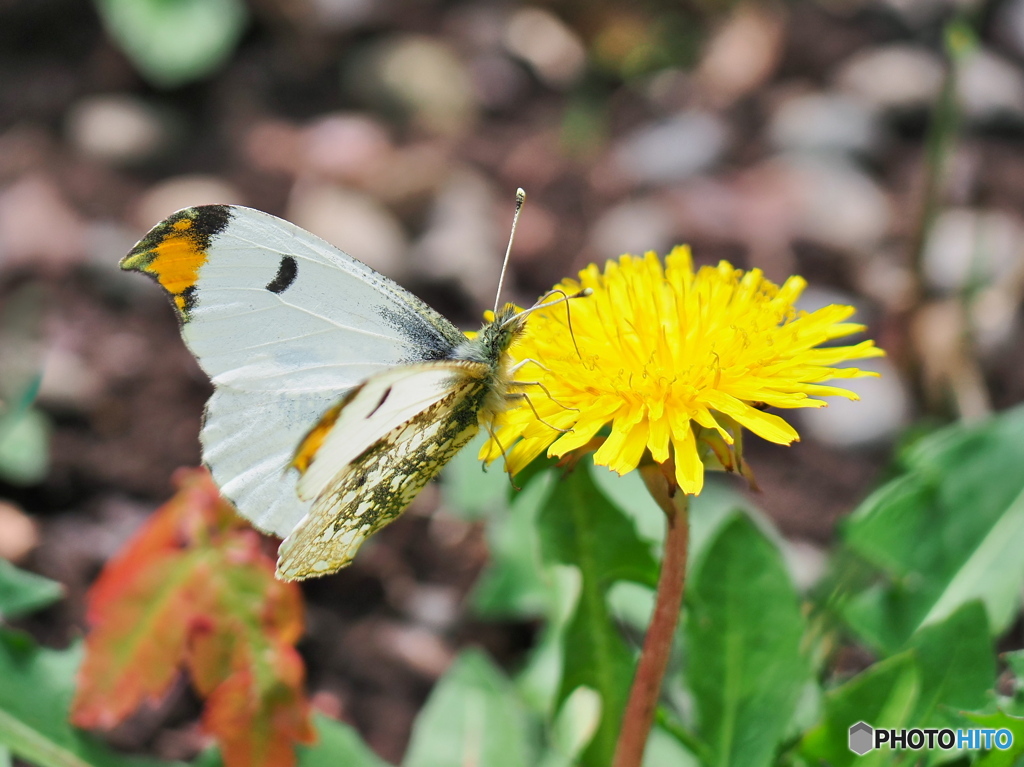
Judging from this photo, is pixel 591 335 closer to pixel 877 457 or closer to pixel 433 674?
pixel 433 674

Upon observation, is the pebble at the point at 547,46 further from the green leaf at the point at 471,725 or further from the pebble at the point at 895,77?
the green leaf at the point at 471,725

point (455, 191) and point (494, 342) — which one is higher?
point (494, 342)

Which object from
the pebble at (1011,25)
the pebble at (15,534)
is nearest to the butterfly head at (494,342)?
the pebble at (15,534)

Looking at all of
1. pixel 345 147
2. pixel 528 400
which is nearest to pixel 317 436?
pixel 528 400

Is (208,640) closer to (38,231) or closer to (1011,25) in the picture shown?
(38,231)

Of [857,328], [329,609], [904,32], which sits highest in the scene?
[857,328]

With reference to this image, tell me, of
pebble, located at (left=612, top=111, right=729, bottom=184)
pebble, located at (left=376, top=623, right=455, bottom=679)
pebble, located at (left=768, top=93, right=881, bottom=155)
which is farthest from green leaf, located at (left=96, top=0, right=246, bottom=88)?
pebble, located at (left=376, top=623, right=455, bottom=679)

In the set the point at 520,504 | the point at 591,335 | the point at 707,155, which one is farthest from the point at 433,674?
the point at 707,155

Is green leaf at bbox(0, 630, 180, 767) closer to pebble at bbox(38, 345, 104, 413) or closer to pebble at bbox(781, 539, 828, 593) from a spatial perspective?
pebble at bbox(38, 345, 104, 413)
